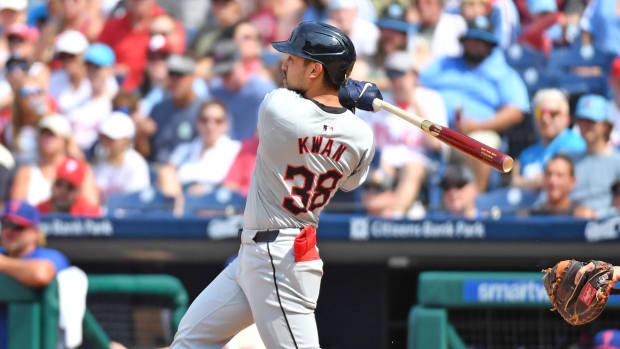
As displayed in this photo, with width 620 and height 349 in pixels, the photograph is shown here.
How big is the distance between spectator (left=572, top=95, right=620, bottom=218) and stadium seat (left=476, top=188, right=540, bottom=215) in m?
0.28

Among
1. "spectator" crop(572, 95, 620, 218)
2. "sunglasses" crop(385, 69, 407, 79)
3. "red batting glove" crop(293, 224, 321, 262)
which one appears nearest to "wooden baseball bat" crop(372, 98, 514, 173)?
"red batting glove" crop(293, 224, 321, 262)

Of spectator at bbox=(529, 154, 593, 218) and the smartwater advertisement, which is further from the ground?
spectator at bbox=(529, 154, 593, 218)

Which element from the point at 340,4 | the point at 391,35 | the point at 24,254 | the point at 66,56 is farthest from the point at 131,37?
the point at 24,254

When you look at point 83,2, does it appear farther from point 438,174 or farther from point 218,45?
point 438,174

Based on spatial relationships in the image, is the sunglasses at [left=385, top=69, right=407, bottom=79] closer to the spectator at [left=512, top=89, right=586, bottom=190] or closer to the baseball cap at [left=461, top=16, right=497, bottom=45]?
the baseball cap at [left=461, top=16, right=497, bottom=45]

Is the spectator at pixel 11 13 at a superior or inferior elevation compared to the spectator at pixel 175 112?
superior

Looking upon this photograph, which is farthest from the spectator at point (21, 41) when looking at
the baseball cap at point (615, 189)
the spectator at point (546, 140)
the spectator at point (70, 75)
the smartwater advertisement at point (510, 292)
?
the smartwater advertisement at point (510, 292)

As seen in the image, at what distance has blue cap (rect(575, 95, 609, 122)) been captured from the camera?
6336 millimetres

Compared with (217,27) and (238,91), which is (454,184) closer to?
(238,91)

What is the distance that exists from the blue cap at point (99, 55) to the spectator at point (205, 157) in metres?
1.10

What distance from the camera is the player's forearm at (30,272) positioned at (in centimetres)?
503

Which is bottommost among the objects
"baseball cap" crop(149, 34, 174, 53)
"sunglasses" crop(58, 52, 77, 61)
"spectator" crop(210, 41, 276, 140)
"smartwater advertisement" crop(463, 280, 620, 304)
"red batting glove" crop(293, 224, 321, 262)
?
"smartwater advertisement" crop(463, 280, 620, 304)

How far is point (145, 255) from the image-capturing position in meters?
6.22

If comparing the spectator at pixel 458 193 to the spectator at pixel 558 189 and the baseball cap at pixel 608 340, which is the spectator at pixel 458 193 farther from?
the baseball cap at pixel 608 340
